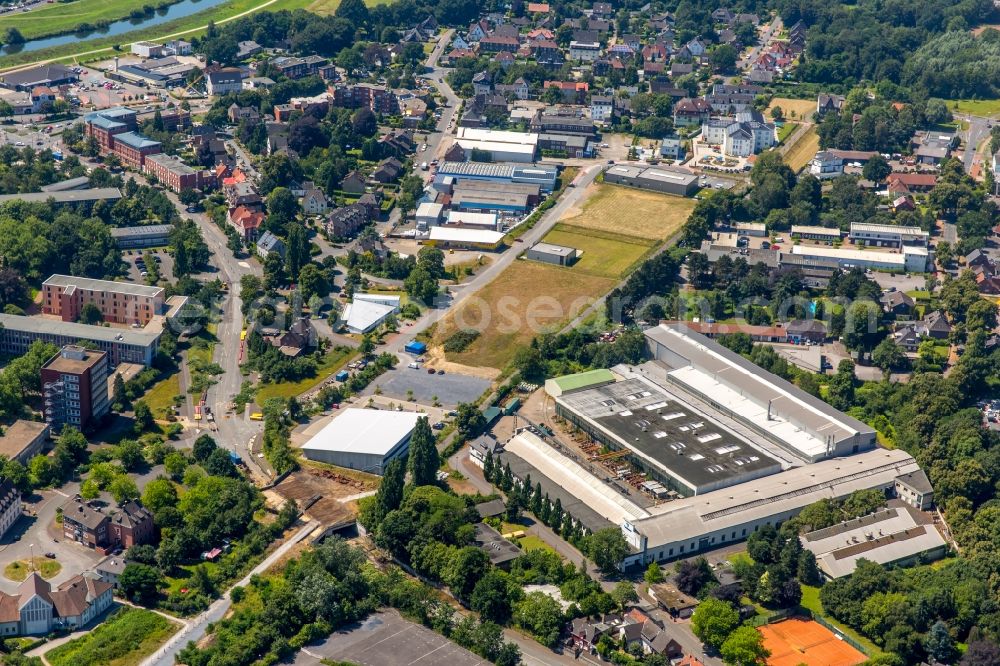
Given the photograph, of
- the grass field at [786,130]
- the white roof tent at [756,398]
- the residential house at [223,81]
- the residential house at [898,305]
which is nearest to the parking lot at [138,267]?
the white roof tent at [756,398]

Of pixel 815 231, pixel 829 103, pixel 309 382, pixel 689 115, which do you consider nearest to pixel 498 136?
pixel 689 115

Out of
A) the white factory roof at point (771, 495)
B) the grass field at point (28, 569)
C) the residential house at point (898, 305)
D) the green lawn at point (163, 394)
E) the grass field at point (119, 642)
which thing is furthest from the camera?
the residential house at point (898, 305)

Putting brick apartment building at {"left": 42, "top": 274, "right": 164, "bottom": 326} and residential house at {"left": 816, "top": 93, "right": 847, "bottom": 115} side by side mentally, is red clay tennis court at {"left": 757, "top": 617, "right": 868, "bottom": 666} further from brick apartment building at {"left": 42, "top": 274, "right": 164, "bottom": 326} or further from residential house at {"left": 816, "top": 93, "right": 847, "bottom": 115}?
residential house at {"left": 816, "top": 93, "right": 847, "bottom": 115}

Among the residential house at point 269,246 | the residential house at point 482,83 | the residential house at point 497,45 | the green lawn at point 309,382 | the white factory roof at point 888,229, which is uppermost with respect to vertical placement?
the residential house at point 497,45

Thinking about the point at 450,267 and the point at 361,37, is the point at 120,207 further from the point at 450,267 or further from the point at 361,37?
the point at 361,37

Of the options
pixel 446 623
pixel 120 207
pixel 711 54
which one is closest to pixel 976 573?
pixel 446 623

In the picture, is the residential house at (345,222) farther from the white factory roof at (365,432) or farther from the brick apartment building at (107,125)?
the white factory roof at (365,432)
